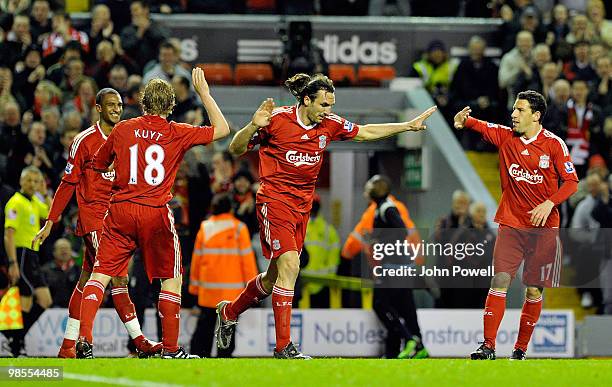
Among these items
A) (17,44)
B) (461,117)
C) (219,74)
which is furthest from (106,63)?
(461,117)

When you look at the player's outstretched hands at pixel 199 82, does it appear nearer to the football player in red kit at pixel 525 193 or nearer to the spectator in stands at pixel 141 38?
the football player in red kit at pixel 525 193

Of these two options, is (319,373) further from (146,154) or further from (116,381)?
(146,154)

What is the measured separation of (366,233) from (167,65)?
4.19 meters

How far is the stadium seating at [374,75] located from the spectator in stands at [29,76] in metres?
5.26

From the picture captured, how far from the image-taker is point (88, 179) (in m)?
12.4

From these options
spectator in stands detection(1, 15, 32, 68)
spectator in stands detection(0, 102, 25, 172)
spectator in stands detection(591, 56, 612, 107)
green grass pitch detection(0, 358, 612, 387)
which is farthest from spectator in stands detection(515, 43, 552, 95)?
green grass pitch detection(0, 358, 612, 387)

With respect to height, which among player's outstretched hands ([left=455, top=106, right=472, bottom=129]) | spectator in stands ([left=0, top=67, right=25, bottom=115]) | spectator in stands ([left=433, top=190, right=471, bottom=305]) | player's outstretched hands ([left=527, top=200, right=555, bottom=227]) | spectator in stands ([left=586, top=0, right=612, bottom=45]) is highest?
spectator in stands ([left=586, top=0, right=612, bottom=45])

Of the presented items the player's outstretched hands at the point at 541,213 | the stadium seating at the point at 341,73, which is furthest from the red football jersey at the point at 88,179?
the stadium seating at the point at 341,73

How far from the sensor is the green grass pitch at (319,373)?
9.23 meters

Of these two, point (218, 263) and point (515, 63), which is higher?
point (515, 63)

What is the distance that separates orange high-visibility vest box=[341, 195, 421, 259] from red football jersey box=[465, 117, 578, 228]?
13.1 feet

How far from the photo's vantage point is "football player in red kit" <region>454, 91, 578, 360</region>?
12359 mm

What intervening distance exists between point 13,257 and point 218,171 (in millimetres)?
3100

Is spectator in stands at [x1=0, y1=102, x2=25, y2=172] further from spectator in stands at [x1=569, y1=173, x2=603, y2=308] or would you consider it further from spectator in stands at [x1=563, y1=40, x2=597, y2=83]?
spectator in stands at [x1=563, y1=40, x2=597, y2=83]
